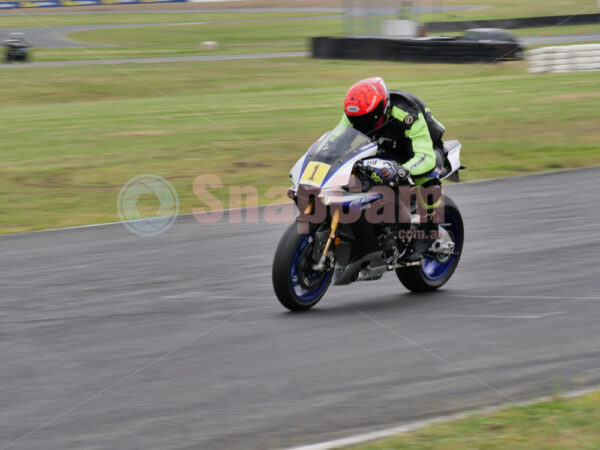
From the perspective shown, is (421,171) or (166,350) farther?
(421,171)

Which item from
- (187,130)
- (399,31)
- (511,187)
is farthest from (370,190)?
(399,31)

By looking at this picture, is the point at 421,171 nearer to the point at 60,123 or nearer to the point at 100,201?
the point at 100,201

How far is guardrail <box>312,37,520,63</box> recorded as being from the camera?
28266mm

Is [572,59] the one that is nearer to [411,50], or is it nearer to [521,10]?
[411,50]

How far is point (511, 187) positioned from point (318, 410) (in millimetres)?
8318

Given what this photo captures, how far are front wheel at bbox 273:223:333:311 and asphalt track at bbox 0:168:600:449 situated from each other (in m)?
0.14

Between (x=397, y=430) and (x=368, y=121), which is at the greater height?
(x=368, y=121)

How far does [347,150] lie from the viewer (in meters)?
6.33

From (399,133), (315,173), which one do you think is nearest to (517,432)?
(315,173)

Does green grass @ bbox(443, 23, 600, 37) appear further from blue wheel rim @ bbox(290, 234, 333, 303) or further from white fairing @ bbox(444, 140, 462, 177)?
blue wheel rim @ bbox(290, 234, 333, 303)

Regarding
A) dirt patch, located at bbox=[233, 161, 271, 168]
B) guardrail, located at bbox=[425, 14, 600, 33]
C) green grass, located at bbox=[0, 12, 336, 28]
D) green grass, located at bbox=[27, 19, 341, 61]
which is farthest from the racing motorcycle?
green grass, located at bbox=[0, 12, 336, 28]

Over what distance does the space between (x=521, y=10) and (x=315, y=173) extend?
61363 millimetres

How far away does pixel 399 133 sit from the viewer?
676cm

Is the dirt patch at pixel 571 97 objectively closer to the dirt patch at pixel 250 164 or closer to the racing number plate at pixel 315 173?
the dirt patch at pixel 250 164
